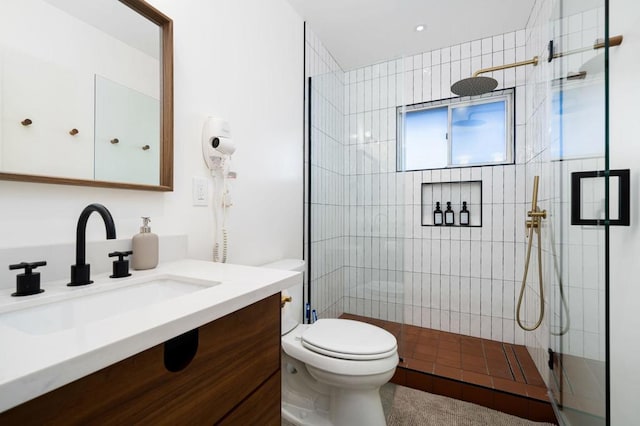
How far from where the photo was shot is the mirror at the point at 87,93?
0.74 metres

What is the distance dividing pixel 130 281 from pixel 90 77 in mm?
642

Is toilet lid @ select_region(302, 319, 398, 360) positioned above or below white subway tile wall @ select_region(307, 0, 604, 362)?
below

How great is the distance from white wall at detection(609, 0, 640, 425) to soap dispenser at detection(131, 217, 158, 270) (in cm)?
149

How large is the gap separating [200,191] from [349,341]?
949mm

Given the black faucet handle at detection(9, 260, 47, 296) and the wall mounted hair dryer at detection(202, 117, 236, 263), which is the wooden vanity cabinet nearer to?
the black faucet handle at detection(9, 260, 47, 296)

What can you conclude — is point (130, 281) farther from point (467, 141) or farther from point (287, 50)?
point (467, 141)

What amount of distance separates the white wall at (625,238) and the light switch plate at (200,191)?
150 centimetres

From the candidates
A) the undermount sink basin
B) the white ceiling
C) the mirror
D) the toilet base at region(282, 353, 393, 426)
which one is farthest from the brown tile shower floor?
the white ceiling

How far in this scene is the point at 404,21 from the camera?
2092mm

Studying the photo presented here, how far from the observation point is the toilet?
1.24 m

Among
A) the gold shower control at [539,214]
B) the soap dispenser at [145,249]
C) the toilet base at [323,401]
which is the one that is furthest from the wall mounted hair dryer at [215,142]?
the gold shower control at [539,214]

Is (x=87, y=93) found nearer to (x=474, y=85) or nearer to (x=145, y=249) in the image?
(x=145, y=249)

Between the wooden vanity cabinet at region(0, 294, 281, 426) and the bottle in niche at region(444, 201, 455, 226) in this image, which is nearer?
the wooden vanity cabinet at region(0, 294, 281, 426)

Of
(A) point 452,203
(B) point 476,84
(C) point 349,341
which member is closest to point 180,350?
(C) point 349,341
